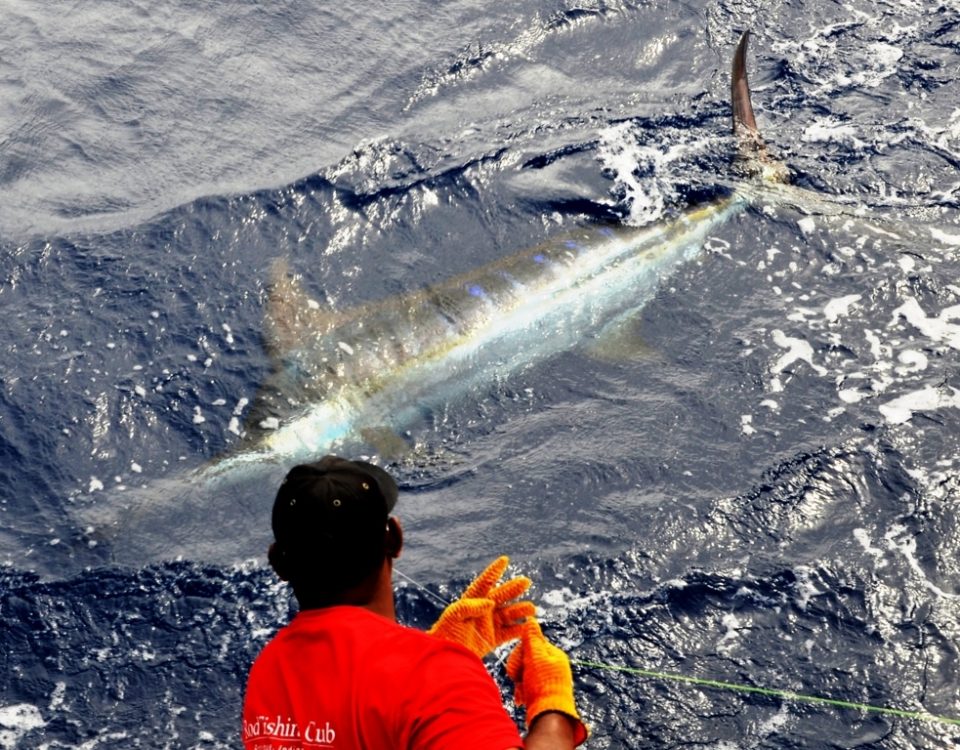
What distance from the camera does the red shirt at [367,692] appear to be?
2400mm

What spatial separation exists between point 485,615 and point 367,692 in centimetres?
91

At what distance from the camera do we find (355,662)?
2543mm

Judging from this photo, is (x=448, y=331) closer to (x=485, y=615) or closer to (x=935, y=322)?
(x=935, y=322)

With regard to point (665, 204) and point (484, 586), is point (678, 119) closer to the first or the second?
point (665, 204)

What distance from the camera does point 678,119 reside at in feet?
31.1

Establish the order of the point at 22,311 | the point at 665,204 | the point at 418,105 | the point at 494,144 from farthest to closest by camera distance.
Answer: the point at 418,105, the point at 494,144, the point at 665,204, the point at 22,311

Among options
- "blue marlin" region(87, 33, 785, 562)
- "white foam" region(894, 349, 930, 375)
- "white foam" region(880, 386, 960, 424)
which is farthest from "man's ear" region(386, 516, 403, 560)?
"white foam" region(894, 349, 930, 375)

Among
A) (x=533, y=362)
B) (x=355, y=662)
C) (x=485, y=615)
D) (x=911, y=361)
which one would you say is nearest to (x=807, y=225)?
(x=911, y=361)

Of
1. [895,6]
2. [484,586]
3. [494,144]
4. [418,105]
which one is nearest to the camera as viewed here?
[484,586]

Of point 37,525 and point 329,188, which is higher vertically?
point 329,188

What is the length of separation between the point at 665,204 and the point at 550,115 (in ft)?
6.14

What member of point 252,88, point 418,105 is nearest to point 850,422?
point 418,105

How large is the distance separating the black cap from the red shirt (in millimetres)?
113

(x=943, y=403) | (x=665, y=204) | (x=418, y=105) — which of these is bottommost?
(x=943, y=403)
